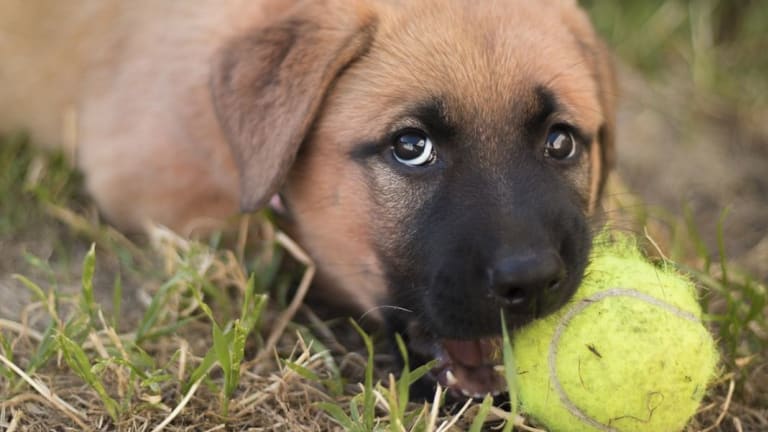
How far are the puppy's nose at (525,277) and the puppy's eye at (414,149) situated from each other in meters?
0.52

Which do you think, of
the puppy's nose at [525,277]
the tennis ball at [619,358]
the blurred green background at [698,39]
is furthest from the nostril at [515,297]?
the blurred green background at [698,39]

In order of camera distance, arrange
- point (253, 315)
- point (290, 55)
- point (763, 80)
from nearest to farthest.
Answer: point (253, 315), point (290, 55), point (763, 80)

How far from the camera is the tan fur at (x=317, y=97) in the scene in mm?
2822

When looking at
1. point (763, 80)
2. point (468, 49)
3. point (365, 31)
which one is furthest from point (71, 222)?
point (763, 80)

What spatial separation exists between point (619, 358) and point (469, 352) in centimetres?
57

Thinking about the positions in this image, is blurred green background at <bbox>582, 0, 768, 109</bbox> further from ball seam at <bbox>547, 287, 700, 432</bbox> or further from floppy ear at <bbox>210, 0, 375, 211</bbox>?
ball seam at <bbox>547, 287, 700, 432</bbox>

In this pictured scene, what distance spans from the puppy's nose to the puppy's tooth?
0.38 m

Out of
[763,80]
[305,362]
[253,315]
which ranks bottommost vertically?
[763,80]

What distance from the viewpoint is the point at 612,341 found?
2.35m

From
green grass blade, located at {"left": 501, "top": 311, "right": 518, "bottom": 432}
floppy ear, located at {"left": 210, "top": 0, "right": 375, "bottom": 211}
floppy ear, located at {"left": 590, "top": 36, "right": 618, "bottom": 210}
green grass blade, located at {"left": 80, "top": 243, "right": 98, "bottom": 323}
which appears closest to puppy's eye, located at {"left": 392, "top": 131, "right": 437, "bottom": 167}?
floppy ear, located at {"left": 210, "top": 0, "right": 375, "bottom": 211}

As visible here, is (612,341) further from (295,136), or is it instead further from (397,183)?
(295,136)

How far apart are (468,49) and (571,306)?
853mm

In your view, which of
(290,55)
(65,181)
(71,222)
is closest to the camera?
(290,55)

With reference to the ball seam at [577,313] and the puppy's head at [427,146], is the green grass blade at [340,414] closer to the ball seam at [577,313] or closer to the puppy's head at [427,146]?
the puppy's head at [427,146]
